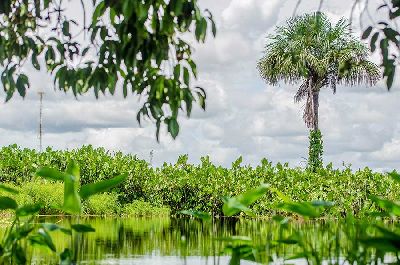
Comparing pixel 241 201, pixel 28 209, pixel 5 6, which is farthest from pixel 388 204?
pixel 5 6

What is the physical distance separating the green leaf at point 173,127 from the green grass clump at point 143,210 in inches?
648

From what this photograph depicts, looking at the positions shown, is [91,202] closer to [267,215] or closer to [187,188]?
[187,188]

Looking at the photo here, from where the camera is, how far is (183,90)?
17.2 ft

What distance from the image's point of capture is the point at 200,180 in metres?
21.6

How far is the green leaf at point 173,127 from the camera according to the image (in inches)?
199

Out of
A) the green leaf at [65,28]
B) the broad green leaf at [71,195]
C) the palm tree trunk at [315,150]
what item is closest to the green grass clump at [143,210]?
the palm tree trunk at [315,150]

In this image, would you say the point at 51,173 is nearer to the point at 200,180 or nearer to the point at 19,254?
the point at 19,254

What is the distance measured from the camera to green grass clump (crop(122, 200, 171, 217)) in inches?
845

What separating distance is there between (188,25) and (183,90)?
518mm

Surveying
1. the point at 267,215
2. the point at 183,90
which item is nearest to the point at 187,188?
the point at 267,215

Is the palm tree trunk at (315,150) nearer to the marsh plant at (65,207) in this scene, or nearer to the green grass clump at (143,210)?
the green grass clump at (143,210)

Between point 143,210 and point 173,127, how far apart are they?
55.2ft

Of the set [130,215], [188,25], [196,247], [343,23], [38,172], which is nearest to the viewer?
[38,172]

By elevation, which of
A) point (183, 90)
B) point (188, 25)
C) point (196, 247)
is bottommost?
point (196, 247)
